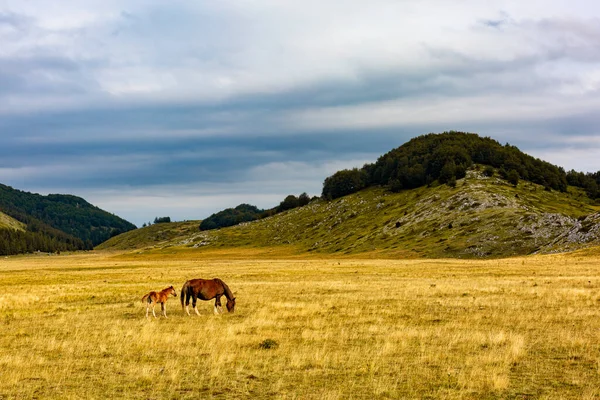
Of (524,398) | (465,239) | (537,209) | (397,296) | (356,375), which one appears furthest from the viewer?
(537,209)

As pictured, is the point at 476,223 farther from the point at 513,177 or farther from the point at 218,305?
the point at 218,305

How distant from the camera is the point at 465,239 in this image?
4914 inches

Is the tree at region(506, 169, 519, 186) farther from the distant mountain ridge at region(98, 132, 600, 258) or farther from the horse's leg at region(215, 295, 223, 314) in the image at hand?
the horse's leg at region(215, 295, 223, 314)

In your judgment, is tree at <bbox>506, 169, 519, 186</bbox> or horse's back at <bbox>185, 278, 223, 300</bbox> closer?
horse's back at <bbox>185, 278, 223, 300</bbox>

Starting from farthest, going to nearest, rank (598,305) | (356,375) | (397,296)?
(397,296) → (598,305) → (356,375)

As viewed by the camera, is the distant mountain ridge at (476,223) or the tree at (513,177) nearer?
the distant mountain ridge at (476,223)

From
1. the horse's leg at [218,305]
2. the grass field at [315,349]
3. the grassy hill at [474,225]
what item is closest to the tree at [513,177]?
the grassy hill at [474,225]

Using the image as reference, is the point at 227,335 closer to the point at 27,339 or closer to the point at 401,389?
the point at 27,339

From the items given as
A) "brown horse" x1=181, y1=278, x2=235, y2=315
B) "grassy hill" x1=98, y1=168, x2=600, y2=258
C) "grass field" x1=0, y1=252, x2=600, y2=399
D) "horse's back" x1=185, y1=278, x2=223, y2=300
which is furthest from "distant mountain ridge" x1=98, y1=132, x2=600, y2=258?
"horse's back" x1=185, y1=278, x2=223, y2=300

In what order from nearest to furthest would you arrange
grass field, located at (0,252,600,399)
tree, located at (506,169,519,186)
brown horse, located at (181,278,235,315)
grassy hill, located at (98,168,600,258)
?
grass field, located at (0,252,600,399)
brown horse, located at (181,278,235,315)
grassy hill, located at (98,168,600,258)
tree, located at (506,169,519,186)

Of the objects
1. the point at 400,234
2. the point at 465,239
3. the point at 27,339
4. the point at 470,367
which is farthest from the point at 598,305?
the point at 400,234

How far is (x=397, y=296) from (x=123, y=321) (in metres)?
16.9

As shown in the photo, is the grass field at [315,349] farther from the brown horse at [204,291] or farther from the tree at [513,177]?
the tree at [513,177]

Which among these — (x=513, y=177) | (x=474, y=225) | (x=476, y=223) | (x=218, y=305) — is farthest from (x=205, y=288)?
(x=513, y=177)
